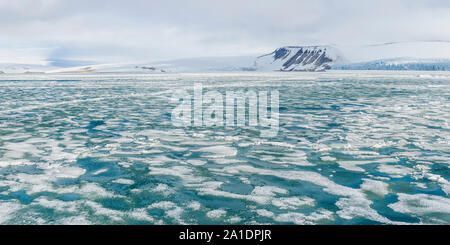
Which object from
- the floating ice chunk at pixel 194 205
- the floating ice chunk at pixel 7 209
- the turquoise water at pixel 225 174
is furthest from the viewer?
the floating ice chunk at pixel 194 205

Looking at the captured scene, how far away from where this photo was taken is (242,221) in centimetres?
461

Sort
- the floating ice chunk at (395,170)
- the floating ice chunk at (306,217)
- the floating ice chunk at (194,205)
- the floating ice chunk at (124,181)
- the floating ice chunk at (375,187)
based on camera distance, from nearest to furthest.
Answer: the floating ice chunk at (306,217)
the floating ice chunk at (194,205)
the floating ice chunk at (375,187)
the floating ice chunk at (124,181)
the floating ice chunk at (395,170)

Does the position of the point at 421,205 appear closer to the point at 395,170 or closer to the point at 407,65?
the point at 395,170

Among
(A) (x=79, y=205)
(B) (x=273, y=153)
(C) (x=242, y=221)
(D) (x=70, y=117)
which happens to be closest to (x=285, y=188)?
(C) (x=242, y=221)

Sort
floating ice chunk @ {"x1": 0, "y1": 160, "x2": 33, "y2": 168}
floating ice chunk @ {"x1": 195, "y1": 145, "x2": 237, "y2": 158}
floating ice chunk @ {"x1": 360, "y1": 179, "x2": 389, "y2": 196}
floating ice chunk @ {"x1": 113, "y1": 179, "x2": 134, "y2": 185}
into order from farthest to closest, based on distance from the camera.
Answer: floating ice chunk @ {"x1": 195, "y1": 145, "x2": 237, "y2": 158}
floating ice chunk @ {"x1": 0, "y1": 160, "x2": 33, "y2": 168}
floating ice chunk @ {"x1": 113, "y1": 179, "x2": 134, "y2": 185}
floating ice chunk @ {"x1": 360, "y1": 179, "x2": 389, "y2": 196}

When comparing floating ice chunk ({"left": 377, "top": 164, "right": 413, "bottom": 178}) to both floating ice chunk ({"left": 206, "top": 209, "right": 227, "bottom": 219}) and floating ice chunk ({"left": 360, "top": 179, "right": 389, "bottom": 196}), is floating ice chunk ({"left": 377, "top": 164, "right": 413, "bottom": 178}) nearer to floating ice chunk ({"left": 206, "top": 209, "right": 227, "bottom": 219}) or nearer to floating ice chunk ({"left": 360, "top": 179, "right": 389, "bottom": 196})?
floating ice chunk ({"left": 360, "top": 179, "right": 389, "bottom": 196})

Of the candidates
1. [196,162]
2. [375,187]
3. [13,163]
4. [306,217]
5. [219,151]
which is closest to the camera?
[306,217]

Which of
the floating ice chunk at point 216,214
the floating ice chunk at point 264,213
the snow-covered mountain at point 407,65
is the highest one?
the snow-covered mountain at point 407,65

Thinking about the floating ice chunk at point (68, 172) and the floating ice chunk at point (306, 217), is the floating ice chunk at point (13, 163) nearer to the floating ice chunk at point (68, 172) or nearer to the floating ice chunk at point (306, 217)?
the floating ice chunk at point (68, 172)

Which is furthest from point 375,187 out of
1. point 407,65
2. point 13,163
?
point 407,65

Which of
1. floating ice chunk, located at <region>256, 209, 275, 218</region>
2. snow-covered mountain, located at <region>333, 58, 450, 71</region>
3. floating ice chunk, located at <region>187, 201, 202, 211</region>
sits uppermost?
snow-covered mountain, located at <region>333, 58, 450, 71</region>

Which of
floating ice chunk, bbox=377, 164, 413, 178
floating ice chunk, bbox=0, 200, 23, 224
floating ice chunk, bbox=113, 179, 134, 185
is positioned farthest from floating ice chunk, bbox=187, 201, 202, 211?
floating ice chunk, bbox=377, 164, 413, 178

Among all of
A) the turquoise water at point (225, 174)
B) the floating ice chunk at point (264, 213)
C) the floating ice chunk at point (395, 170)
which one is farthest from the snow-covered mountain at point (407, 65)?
the floating ice chunk at point (264, 213)
